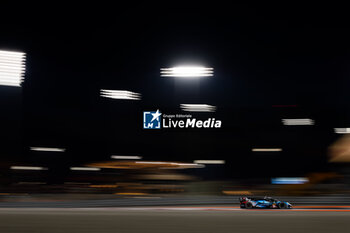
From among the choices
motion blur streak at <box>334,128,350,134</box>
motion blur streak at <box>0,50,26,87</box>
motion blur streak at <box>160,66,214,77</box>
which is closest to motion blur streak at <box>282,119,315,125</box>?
motion blur streak at <box>334,128,350,134</box>

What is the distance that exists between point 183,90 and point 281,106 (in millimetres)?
9447

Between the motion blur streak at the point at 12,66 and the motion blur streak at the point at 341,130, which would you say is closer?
the motion blur streak at the point at 12,66

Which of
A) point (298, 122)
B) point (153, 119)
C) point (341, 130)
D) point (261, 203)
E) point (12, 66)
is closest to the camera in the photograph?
point (261, 203)

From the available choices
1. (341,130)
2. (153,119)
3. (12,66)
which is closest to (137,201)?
(153,119)

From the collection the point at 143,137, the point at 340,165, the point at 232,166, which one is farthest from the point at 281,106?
the point at 143,137

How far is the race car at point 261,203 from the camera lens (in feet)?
53.9

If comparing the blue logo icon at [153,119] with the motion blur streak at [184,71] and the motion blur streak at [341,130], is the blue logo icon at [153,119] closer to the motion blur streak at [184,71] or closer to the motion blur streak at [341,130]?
the motion blur streak at [184,71]

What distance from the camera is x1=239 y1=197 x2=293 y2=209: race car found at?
53.9 ft

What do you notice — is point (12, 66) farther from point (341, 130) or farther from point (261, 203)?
point (341, 130)

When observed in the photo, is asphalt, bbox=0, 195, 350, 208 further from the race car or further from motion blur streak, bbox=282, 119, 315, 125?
motion blur streak, bbox=282, 119, 315, 125

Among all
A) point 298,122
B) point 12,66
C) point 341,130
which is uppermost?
point 12,66

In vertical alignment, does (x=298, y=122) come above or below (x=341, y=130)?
above

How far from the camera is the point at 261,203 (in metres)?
16.7

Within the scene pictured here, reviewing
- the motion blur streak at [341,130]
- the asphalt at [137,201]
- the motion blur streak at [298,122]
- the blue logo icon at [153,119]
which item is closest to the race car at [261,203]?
the asphalt at [137,201]
